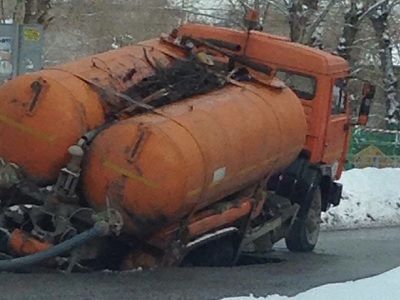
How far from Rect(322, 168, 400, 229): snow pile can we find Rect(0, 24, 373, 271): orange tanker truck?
6723mm

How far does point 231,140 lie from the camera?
1180 cm

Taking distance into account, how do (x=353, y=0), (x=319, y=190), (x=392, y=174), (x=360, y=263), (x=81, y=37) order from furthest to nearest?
1. (x=81, y=37)
2. (x=353, y=0)
3. (x=392, y=174)
4. (x=319, y=190)
5. (x=360, y=263)

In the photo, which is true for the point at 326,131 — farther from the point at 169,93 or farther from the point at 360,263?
the point at 169,93

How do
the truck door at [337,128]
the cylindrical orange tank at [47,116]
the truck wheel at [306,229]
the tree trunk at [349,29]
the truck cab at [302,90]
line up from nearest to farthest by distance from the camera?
the cylindrical orange tank at [47,116] → the truck cab at [302,90] → the truck door at [337,128] → the truck wheel at [306,229] → the tree trunk at [349,29]

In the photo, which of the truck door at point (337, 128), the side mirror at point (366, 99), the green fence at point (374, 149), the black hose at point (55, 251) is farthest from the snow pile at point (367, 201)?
the black hose at point (55, 251)

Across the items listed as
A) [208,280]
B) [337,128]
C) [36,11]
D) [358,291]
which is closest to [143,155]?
[208,280]

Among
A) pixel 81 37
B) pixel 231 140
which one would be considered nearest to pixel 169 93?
pixel 231 140

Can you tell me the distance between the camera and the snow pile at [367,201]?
20625 mm

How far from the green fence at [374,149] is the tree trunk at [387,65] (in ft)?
25.9

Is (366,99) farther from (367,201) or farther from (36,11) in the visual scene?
(36,11)

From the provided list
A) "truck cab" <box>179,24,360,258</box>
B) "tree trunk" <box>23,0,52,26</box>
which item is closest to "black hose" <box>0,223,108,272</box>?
"truck cab" <box>179,24,360,258</box>

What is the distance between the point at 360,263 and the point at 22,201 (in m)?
5.03

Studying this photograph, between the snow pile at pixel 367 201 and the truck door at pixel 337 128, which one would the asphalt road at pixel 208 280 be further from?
the snow pile at pixel 367 201

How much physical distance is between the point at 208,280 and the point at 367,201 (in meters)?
11.1
